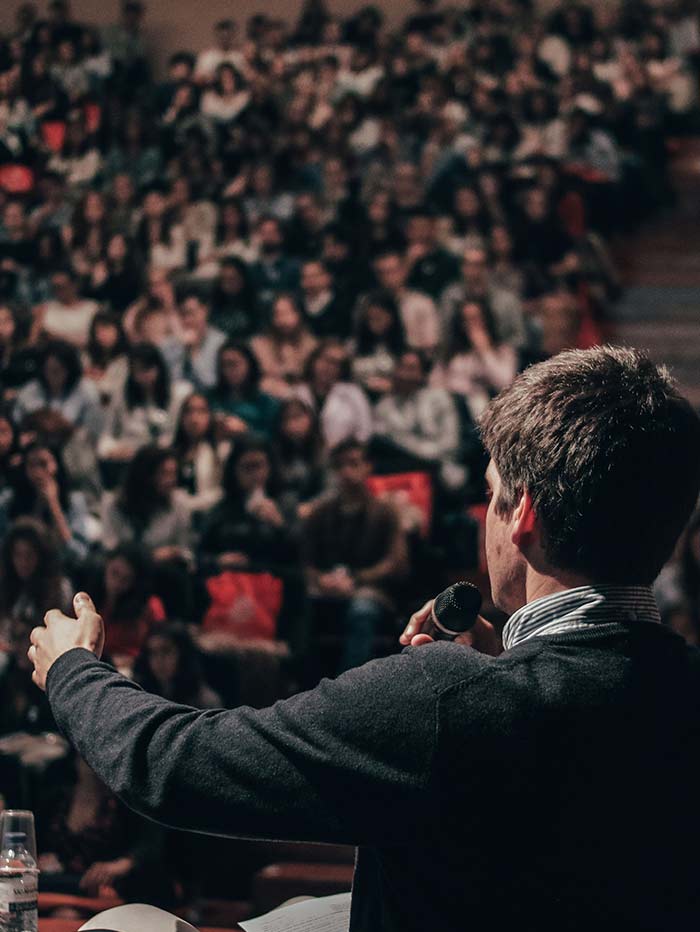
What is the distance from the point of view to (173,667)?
167 inches

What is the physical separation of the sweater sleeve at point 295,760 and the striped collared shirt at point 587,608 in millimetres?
116

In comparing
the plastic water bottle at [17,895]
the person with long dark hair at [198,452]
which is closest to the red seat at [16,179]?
the person with long dark hair at [198,452]

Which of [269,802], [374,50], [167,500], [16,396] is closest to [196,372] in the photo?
[16,396]

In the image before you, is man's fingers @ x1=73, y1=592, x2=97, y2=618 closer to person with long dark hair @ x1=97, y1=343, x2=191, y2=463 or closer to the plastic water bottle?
the plastic water bottle

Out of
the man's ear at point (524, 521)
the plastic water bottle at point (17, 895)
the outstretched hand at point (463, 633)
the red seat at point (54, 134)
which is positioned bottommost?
the red seat at point (54, 134)

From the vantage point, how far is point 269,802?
1.02m

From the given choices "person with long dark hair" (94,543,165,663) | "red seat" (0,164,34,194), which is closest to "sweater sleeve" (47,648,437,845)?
"person with long dark hair" (94,543,165,663)

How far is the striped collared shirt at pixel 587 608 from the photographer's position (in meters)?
1.08

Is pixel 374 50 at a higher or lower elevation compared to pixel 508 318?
higher

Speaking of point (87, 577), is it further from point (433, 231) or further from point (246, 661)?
point (433, 231)

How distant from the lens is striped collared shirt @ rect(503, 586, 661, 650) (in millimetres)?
1077

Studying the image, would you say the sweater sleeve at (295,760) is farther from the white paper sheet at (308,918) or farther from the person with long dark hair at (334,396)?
the person with long dark hair at (334,396)

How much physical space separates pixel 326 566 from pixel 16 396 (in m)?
2.14

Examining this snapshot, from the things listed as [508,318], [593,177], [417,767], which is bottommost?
[508,318]
